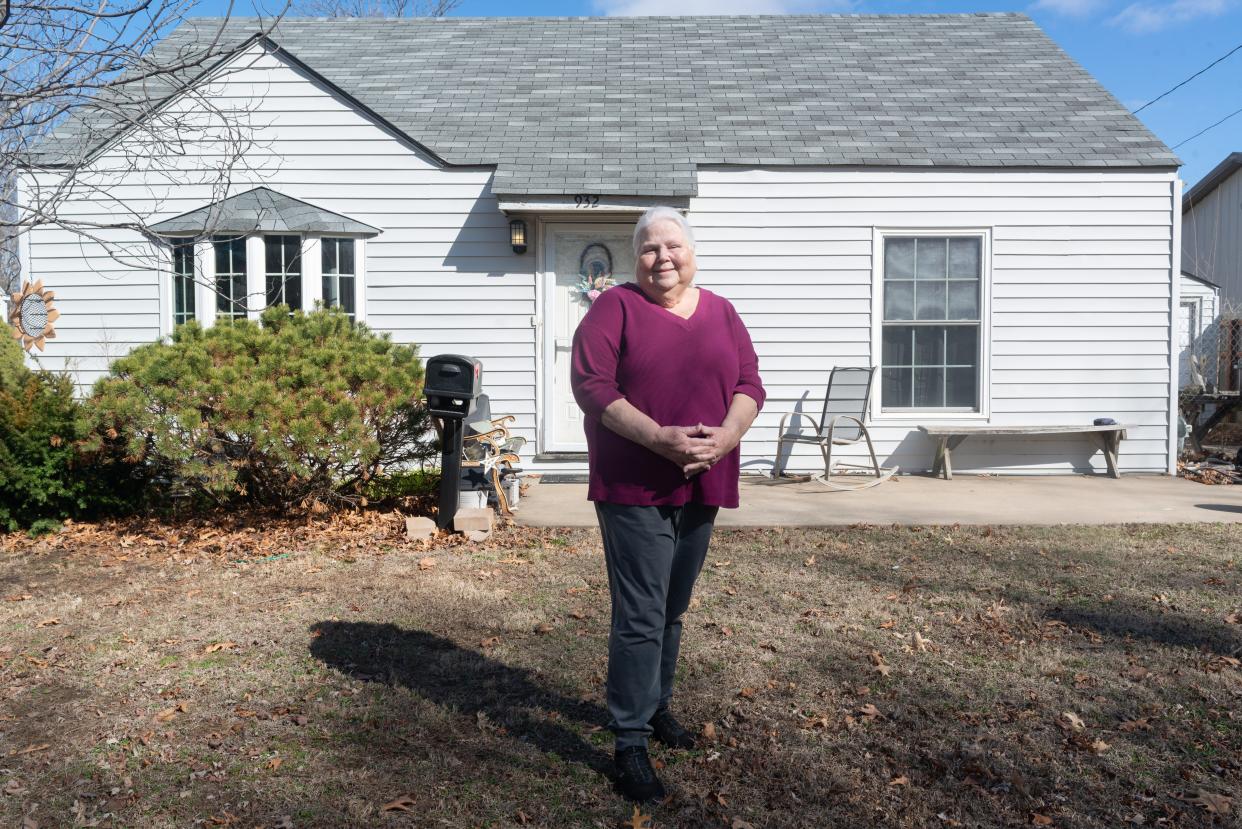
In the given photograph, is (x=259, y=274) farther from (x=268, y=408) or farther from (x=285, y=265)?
(x=268, y=408)

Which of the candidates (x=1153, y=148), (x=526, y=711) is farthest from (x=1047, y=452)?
(x=526, y=711)

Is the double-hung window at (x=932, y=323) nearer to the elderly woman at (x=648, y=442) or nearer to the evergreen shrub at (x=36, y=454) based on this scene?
the elderly woman at (x=648, y=442)

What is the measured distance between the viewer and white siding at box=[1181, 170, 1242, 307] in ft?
59.3

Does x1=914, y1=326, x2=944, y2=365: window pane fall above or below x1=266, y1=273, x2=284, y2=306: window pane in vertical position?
below

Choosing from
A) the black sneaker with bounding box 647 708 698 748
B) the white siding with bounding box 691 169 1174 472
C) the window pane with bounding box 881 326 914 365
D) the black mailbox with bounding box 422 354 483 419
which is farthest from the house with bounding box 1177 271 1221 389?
the black sneaker with bounding box 647 708 698 748

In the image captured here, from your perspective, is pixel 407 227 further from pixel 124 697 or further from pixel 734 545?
pixel 124 697

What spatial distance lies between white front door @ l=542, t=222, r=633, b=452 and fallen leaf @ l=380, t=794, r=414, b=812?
605cm

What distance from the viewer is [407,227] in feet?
28.5

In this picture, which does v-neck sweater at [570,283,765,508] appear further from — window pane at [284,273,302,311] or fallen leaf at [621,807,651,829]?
window pane at [284,273,302,311]

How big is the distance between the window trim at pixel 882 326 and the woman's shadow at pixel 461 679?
581 centimetres

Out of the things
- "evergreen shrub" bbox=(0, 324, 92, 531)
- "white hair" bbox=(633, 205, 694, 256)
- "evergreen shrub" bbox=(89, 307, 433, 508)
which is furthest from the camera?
"evergreen shrub" bbox=(0, 324, 92, 531)

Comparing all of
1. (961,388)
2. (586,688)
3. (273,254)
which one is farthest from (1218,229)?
(586,688)

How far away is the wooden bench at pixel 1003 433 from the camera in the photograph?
27.8 feet

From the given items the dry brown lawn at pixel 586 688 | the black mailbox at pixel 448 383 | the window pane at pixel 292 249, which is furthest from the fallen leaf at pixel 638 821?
the window pane at pixel 292 249
